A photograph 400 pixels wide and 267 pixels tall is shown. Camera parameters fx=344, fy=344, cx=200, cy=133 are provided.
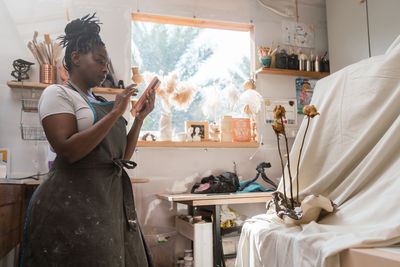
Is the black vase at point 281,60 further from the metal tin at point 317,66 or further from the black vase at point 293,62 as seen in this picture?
the metal tin at point 317,66

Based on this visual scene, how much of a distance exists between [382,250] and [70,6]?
9.72 feet

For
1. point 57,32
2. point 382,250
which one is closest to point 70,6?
point 57,32

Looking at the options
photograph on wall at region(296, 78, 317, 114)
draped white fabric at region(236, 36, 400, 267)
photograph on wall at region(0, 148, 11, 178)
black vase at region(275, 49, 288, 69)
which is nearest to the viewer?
draped white fabric at region(236, 36, 400, 267)

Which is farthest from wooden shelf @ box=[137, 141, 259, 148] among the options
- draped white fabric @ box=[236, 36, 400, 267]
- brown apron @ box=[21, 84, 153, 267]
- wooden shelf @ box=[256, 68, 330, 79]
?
brown apron @ box=[21, 84, 153, 267]

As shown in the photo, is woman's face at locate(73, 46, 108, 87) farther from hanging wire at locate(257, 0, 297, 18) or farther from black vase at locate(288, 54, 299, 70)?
hanging wire at locate(257, 0, 297, 18)

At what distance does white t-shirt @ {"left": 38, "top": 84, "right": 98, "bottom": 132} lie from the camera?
1198 millimetres

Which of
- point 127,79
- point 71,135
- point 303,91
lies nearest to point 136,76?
point 127,79

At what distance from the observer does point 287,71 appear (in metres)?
3.35

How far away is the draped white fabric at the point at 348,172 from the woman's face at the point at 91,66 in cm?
93

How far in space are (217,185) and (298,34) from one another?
1907 mm

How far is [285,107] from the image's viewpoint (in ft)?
11.3

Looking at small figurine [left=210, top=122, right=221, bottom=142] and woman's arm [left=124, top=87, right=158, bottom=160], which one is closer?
woman's arm [left=124, top=87, right=158, bottom=160]

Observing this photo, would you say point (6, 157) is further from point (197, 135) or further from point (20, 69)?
point (197, 135)

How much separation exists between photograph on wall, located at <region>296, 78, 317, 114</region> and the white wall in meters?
0.07
